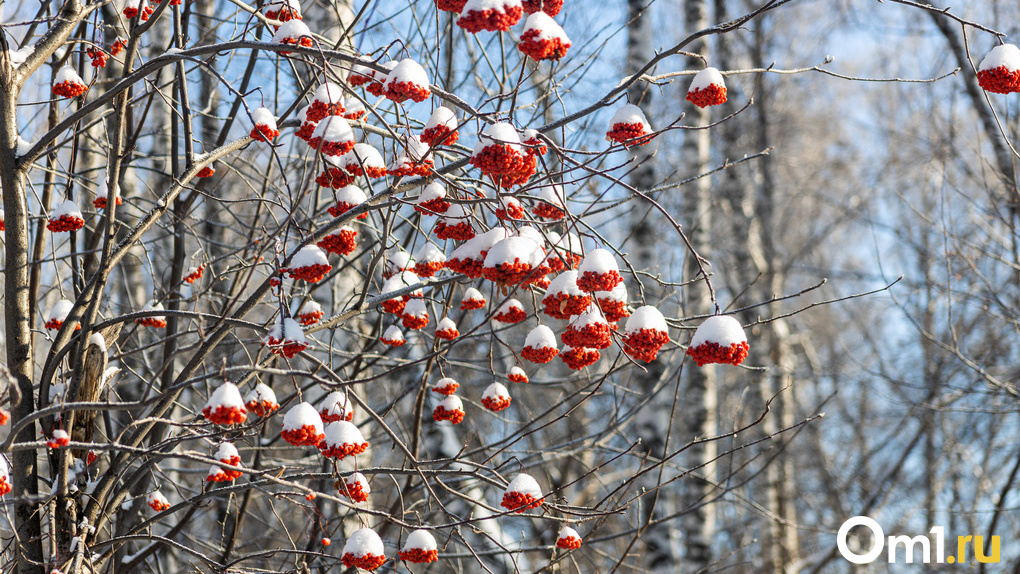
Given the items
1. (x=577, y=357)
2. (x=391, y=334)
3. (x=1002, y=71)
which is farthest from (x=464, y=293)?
(x=1002, y=71)

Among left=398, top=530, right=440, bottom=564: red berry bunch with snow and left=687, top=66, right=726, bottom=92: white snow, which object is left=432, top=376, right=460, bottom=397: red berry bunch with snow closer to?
left=398, top=530, right=440, bottom=564: red berry bunch with snow

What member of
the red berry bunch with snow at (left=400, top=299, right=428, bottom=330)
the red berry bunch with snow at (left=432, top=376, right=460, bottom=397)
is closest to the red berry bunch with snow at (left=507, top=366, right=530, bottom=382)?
the red berry bunch with snow at (left=432, top=376, right=460, bottom=397)

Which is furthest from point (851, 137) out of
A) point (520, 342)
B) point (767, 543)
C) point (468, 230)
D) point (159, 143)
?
point (468, 230)

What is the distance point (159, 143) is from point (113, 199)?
3940 millimetres

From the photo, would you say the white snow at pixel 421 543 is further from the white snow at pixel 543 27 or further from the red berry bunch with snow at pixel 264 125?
A: the white snow at pixel 543 27

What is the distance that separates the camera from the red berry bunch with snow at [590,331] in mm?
2070

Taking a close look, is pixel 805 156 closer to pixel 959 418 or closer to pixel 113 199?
pixel 959 418

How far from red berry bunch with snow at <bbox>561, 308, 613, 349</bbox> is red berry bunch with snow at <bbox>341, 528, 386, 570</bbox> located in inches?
33.2

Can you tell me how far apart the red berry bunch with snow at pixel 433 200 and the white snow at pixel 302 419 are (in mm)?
637

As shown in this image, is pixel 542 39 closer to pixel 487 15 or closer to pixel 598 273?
pixel 487 15

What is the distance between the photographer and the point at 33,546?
8.71 ft

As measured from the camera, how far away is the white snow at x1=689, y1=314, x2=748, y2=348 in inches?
78.0

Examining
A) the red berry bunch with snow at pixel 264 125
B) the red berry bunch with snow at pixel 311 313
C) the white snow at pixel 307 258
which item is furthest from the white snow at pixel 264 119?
the red berry bunch with snow at pixel 311 313

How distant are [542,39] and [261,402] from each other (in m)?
1.23
